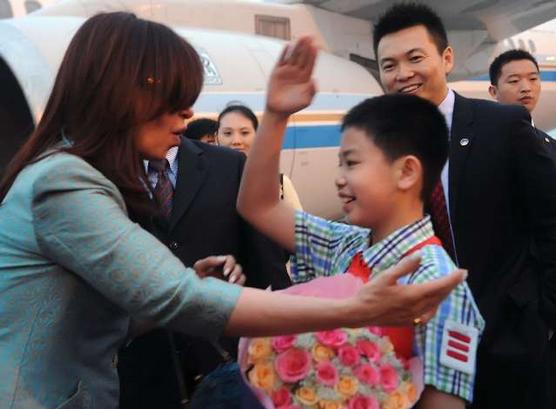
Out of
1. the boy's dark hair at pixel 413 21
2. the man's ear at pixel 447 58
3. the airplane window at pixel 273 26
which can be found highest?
the airplane window at pixel 273 26

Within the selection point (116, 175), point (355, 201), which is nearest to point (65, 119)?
point (116, 175)

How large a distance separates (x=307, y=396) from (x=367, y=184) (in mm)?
499

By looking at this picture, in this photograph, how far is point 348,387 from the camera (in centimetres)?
120

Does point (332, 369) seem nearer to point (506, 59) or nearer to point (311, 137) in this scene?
point (506, 59)

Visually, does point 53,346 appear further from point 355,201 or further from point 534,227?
point 534,227

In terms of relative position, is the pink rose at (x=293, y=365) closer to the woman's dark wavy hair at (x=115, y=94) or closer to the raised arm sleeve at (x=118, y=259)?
the raised arm sleeve at (x=118, y=259)

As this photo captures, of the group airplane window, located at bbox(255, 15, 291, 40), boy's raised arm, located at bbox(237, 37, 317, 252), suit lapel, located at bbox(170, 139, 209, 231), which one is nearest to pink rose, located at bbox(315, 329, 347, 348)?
boy's raised arm, located at bbox(237, 37, 317, 252)

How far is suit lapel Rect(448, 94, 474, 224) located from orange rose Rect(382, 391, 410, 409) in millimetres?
789

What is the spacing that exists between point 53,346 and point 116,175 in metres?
0.35

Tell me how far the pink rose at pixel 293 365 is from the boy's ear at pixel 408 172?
0.47m

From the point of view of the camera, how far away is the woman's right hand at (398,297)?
1.07 m

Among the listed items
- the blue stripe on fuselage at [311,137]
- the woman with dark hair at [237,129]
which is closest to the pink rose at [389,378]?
the woman with dark hair at [237,129]

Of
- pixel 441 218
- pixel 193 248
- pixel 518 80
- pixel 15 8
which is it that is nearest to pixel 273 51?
pixel 15 8

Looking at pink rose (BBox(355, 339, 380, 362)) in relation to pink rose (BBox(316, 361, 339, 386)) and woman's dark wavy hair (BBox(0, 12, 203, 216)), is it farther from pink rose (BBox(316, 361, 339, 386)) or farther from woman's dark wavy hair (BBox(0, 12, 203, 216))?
woman's dark wavy hair (BBox(0, 12, 203, 216))
